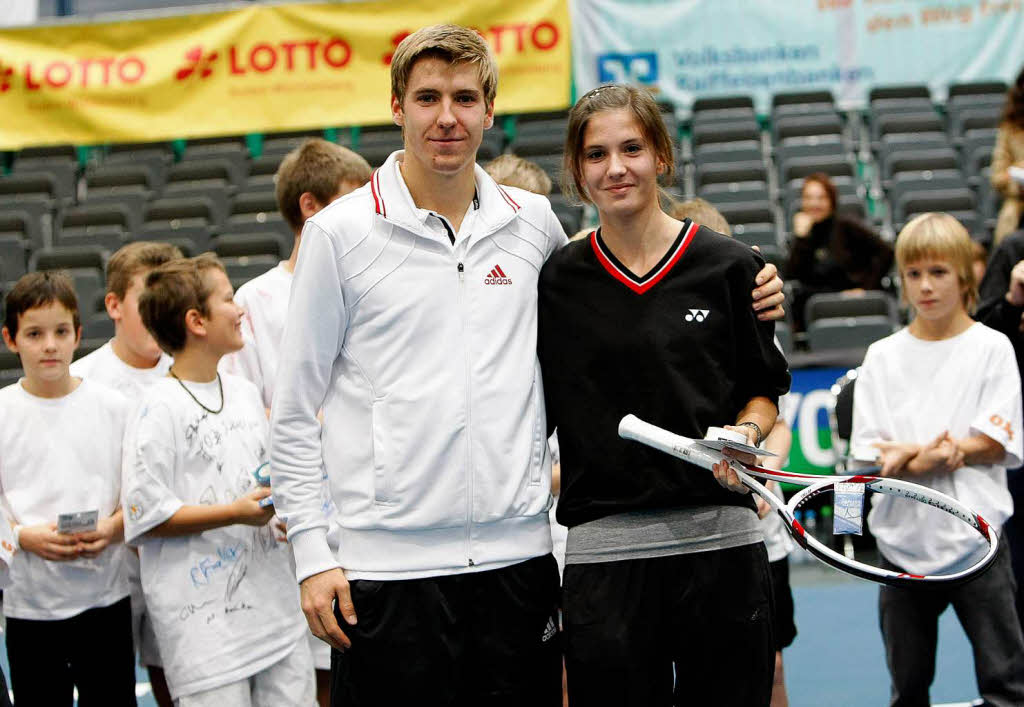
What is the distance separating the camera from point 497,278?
2.76 m

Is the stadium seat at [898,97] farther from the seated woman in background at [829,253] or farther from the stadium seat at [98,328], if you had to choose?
the stadium seat at [98,328]

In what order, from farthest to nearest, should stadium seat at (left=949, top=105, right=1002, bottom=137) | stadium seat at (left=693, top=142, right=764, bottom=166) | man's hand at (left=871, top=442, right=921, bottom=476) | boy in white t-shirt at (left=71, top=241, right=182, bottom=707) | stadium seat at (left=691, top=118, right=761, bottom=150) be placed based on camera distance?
stadium seat at (left=691, top=118, right=761, bottom=150), stadium seat at (left=949, top=105, right=1002, bottom=137), stadium seat at (left=693, top=142, right=764, bottom=166), boy in white t-shirt at (left=71, top=241, right=182, bottom=707), man's hand at (left=871, top=442, right=921, bottom=476)

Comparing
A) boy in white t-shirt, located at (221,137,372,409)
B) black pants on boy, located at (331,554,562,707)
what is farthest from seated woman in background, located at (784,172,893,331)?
black pants on boy, located at (331,554,562,707)

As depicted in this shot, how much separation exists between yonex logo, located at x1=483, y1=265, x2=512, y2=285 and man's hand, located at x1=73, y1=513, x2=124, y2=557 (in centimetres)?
177

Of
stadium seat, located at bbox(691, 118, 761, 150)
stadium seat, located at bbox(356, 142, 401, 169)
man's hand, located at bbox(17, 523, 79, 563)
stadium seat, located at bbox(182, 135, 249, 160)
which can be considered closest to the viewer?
man's hand, located at bbox(17, 523, 79, 563)

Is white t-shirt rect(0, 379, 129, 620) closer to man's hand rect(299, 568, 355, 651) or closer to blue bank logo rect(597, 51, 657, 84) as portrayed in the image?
man's hand rect(299, 568, 355, 651)

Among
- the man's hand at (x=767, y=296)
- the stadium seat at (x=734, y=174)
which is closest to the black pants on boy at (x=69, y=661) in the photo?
the man's hand at (x=767, y=296)

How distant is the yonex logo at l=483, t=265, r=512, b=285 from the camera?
2.74 m

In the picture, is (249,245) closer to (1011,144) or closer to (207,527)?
(207,527)

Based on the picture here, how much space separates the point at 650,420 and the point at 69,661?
2280 mm

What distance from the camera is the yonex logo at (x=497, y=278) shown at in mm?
2744

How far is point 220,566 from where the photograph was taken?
140 inches

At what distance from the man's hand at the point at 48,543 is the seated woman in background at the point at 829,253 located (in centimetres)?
626

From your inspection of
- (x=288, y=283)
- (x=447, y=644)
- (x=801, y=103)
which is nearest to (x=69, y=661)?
(x=288, y=283)
